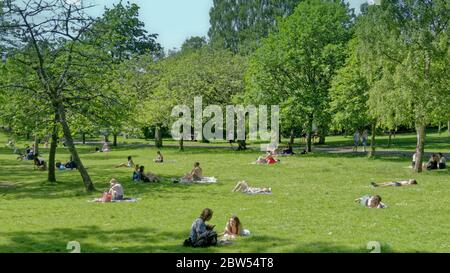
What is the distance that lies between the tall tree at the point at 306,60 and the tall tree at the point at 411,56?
16.1 m

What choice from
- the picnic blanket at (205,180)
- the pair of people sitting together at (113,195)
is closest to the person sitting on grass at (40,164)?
the picnic blanket at (205,180)

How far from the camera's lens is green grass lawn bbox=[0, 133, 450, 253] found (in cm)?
1625

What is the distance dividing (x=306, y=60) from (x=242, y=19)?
7552 centimetres

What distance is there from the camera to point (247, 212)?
72.3ft

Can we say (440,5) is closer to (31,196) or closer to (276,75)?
(276,75)

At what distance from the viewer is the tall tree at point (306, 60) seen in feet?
178

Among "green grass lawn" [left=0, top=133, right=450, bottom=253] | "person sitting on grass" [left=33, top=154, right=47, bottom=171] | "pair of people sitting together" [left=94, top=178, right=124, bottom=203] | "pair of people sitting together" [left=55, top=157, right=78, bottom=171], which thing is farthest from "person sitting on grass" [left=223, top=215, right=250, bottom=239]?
"person sitting on grass" [left=33, top=154, right=47, bottom=171]

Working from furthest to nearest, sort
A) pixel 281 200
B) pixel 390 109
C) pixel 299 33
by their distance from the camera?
pixel 299 33 < pixel 390 109 < pixel 281 200

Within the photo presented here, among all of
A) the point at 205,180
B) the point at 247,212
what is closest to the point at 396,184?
the point at 205,180

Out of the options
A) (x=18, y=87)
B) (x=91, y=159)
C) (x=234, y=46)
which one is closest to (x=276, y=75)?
(x=91, y=159)

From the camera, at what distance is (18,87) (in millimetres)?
28594

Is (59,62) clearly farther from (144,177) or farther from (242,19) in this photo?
(242,19)

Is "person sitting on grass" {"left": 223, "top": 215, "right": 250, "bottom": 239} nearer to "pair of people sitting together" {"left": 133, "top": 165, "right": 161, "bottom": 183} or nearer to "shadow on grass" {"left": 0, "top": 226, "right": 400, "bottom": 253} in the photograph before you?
"shadow on grass" {"left": 0, "top": 226, "right": 400, "bottom": 253}

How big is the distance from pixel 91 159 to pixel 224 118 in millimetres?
17136
